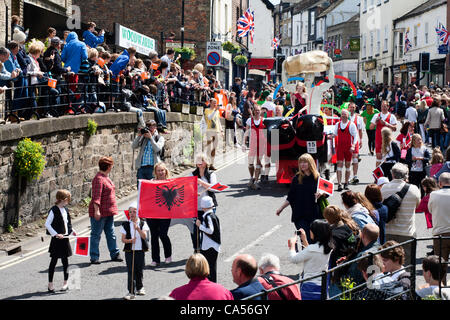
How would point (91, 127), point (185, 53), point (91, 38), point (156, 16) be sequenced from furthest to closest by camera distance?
point (156, 16) → point (185, 53) → point (91, 38) → point (91, 127)

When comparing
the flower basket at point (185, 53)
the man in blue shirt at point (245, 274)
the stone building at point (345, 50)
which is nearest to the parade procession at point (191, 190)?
the man in blue shirt at point (245, 274)

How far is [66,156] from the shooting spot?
1648cm

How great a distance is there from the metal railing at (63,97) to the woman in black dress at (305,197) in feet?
17.7

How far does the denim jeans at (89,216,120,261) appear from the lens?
41.7 ft

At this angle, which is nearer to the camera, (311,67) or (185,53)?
(311,67)

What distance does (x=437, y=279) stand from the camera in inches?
347

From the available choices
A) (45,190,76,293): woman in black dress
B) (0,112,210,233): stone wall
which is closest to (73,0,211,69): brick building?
(0,112,210,233): stone wall

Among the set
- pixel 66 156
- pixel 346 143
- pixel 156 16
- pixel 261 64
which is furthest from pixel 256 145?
pixel 261 64

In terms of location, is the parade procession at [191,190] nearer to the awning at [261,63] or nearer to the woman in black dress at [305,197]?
the woman in black dress at [305,197]

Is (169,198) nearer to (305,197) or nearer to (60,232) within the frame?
(60,232)

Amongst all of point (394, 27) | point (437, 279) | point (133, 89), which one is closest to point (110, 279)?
point (437, 279)

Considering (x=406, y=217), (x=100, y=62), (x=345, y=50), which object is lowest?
(x=406, y=217)

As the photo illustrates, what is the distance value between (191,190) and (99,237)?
6.46 ft
